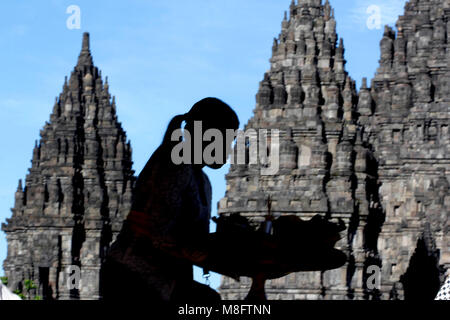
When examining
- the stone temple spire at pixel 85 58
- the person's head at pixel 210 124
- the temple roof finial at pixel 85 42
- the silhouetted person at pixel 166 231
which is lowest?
the silhouetted person at pixel 166 231

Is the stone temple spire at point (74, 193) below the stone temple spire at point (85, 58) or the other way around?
below

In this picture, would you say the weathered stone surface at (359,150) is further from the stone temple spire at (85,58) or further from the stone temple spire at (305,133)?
the stone temple spire at (85,58)

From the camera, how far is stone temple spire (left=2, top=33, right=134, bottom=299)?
9538 cm

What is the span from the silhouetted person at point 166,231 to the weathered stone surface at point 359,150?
51978mm

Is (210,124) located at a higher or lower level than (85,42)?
lower

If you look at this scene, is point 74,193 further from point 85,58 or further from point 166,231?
point 166,231

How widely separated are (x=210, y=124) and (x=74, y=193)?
89.4 metres

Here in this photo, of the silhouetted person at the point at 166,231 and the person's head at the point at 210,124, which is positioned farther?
the person's head at the point at 210,124

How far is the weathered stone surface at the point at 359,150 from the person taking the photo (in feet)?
217

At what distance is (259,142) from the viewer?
6750 centimetres

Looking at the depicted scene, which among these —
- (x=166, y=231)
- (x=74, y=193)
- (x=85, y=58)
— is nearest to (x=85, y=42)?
(x=85, y=58)

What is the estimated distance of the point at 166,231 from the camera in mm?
9656

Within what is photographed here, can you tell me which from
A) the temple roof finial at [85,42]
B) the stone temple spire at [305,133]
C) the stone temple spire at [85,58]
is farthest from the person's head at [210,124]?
the stone temple spire at [85,58]

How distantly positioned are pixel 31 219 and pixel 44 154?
7.37 meters
